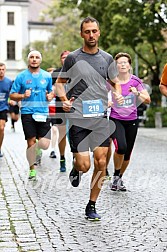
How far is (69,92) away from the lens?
727cm

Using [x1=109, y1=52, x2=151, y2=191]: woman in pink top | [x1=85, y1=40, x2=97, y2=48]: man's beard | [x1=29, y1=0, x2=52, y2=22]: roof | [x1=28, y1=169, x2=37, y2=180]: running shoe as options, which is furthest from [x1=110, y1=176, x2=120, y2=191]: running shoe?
[x1=29, y1=0, x2=52, y2=22]: roof

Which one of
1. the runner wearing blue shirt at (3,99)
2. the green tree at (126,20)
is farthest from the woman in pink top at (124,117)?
the green tree at (126,20)

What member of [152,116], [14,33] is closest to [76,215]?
[152,116]

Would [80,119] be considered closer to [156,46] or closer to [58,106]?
[58,106]

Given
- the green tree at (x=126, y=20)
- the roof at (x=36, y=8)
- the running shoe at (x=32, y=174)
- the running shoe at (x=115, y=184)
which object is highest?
the roof at (x=36, y=8)

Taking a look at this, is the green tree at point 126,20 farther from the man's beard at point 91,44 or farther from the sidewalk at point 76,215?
the man's beard at point 91,44

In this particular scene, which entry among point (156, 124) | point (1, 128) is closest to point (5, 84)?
point (1, 128)

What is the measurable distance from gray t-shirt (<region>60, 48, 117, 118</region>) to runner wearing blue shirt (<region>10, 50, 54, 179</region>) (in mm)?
3170

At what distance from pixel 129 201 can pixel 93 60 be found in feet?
6.70

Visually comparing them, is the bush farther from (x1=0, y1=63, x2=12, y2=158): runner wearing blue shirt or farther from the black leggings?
the black leggings

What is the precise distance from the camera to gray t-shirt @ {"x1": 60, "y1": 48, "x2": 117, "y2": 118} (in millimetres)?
7070

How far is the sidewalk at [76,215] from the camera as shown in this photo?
228 inches

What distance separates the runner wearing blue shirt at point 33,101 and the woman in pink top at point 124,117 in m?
1.65

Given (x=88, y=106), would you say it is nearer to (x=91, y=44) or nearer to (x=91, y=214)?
(x=91, y=44)
